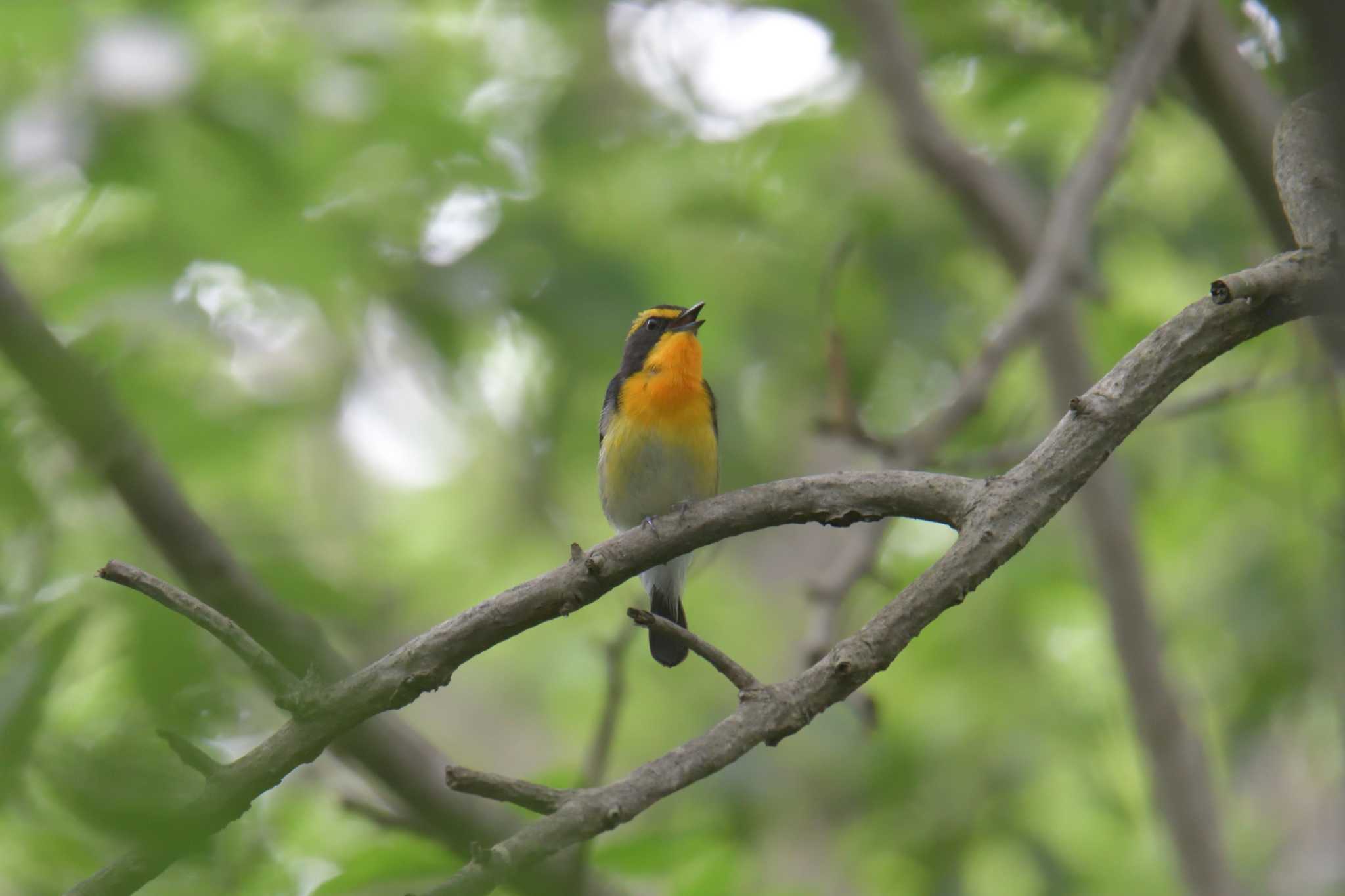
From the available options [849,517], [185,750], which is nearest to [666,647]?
[849,517]

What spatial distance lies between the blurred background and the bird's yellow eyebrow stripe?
109mm

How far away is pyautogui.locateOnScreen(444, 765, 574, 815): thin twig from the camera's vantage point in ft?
8.60

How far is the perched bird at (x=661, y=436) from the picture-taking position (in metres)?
6.36

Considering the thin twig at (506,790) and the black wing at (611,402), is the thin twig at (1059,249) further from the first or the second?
the thin twig at (506,790)

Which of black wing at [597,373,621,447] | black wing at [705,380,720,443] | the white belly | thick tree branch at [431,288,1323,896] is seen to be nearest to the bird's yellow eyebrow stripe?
black wing at [597,373,621,447]

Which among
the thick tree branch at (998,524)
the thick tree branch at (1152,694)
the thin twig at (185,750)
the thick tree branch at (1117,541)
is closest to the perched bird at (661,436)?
the thick tree branch at (1117,541)

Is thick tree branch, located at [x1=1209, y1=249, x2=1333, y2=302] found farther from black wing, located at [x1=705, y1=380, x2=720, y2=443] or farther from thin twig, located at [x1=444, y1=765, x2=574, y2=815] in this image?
black wing, located at [x1=705, y1=380, x2=720, y2=443]

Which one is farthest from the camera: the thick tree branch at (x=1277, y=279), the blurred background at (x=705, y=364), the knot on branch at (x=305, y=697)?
the blurred background at (x=705, y=364)

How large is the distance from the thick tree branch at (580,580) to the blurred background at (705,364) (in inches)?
17.1

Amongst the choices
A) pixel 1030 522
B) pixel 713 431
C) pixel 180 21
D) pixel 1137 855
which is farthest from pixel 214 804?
pixel 1137 855

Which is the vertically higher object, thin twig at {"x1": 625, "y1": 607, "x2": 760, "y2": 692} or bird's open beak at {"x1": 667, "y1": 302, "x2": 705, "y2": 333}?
bird's open beak at {"x1": 667, "y1": 302, "x2": 705, "y2": 333}

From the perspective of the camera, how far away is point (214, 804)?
173 cm

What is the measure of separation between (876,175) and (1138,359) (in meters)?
6.57

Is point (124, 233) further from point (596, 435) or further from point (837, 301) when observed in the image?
point (837, 301)
